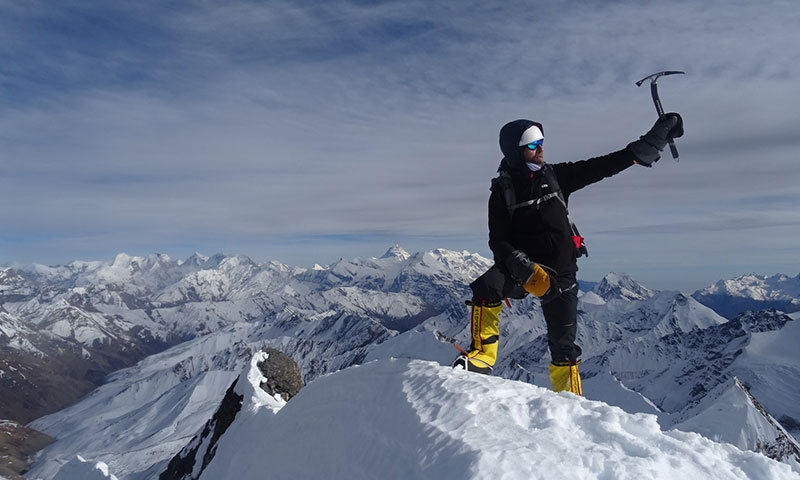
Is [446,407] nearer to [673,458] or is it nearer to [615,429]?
[615,429]

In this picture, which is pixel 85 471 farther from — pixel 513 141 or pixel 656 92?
pixel 656 92

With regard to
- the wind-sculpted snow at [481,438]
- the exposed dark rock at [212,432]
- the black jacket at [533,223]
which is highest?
the black jacket at [533,223]

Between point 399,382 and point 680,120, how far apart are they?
19.9ft

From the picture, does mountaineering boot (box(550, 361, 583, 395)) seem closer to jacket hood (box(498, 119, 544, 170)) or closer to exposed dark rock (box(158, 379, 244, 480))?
jacket hood (box(498, 119, 544, 170))

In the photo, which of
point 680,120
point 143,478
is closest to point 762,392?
point 143,478

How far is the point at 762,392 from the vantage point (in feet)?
598

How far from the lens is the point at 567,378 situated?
7.46m

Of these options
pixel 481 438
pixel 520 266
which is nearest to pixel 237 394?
pixel 520 266

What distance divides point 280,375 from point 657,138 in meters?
29.8

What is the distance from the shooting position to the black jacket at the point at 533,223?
7.21 meters

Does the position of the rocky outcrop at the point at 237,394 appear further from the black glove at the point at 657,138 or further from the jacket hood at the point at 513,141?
the black glove at the point at 657,138

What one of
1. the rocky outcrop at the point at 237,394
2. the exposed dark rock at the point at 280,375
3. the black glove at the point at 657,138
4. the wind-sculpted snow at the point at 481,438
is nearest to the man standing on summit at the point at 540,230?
the black glove at the point at 657,138

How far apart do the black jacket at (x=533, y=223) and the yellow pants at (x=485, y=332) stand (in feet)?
2.68

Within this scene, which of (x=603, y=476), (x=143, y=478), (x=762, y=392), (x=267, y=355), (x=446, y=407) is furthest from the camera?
(x=762, y=392)
